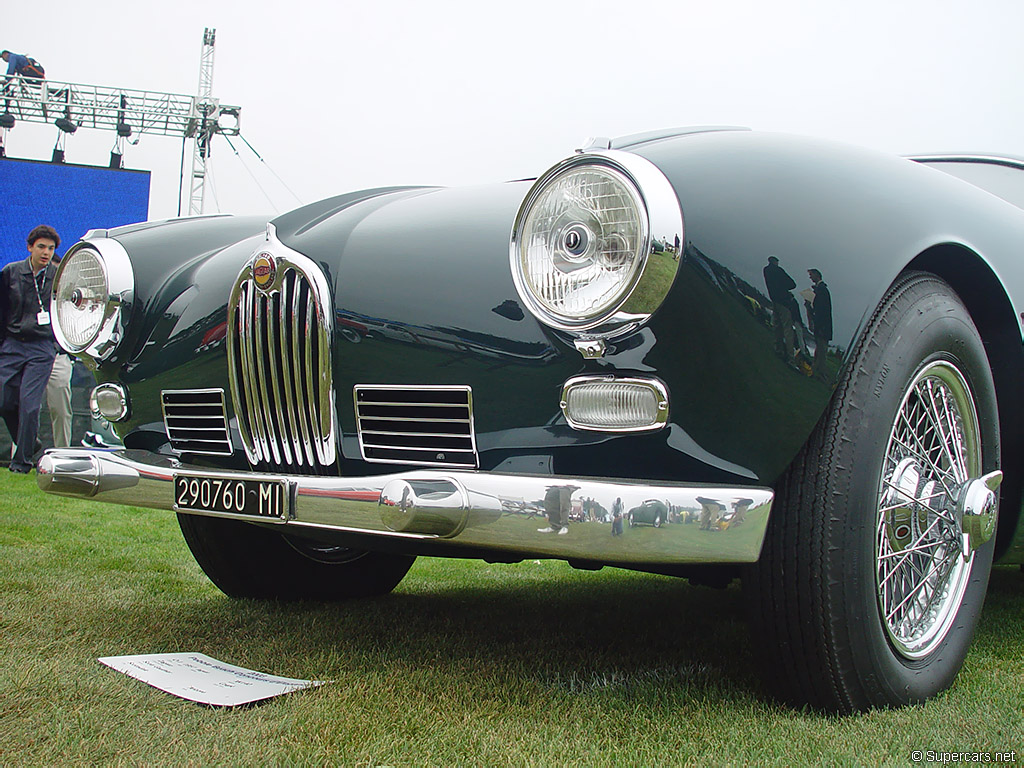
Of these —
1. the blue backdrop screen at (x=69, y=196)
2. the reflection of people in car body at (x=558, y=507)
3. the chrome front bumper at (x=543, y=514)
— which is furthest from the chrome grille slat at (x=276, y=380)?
the blue backdrop screen at (x=69, y=196)

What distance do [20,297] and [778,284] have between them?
5305 mm

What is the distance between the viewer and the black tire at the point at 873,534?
1.58 metres

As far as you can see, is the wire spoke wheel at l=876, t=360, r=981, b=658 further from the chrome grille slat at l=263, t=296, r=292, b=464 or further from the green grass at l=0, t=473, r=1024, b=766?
the chrome grille slat at l=263, t=296, r=292, b=464

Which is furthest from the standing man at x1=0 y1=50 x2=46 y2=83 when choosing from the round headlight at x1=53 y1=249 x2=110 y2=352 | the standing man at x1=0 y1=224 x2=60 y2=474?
the round headlight at x1=53 y1=249 x2=110 y2=352

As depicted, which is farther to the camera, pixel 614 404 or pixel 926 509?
pixel 926 509

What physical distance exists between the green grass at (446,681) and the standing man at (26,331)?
9.34 feet

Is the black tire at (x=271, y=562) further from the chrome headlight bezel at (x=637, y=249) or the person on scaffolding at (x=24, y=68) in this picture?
the person on scaffolding at (x=24, y=68)

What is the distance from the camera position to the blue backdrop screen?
656 inches

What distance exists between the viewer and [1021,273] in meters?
2.05

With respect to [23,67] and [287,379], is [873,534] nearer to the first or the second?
[287,379]

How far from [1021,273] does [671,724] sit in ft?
4.12

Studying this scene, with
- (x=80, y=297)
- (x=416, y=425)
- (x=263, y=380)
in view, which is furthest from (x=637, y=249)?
(x=80, y=297)

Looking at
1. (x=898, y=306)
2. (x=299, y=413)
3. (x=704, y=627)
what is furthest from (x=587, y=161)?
(x=704, y=627)

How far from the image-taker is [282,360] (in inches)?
76.8
